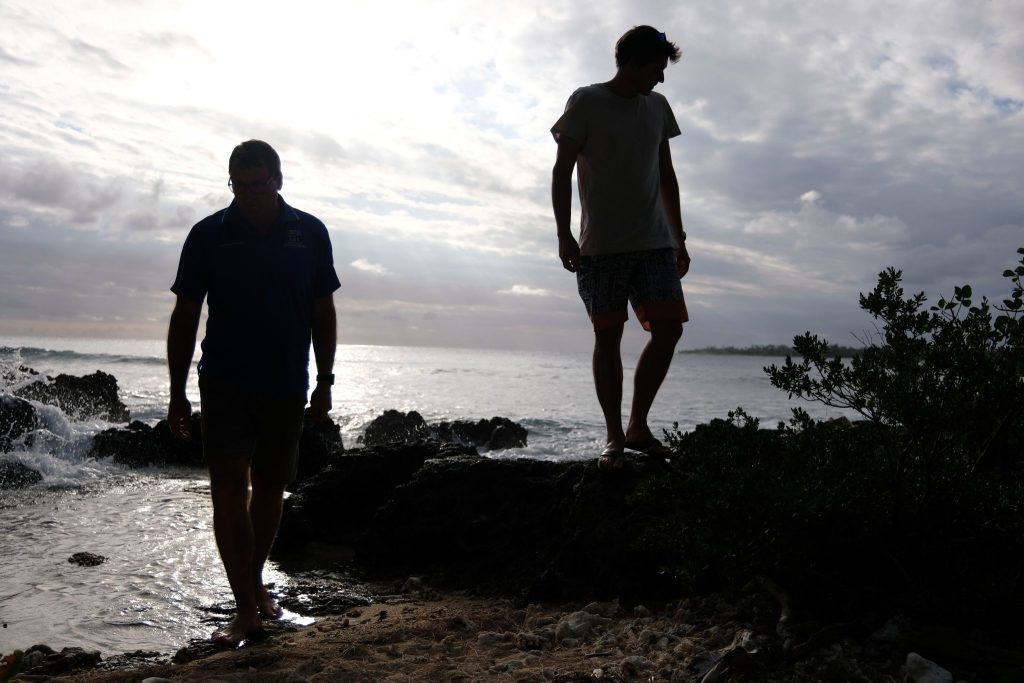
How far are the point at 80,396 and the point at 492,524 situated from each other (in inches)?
652

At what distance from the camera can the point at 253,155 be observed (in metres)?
3.92

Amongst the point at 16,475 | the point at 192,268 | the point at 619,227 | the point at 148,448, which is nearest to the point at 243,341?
the point at 192,268

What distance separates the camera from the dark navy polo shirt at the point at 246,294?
393 centimetres

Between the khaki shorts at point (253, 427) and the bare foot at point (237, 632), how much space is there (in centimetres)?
72

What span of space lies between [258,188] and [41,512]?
484 cm

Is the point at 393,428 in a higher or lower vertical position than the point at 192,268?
lower

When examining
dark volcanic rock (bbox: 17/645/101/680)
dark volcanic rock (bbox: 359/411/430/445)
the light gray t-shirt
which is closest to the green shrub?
the light gray t-shirt

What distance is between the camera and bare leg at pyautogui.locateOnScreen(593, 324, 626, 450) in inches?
186

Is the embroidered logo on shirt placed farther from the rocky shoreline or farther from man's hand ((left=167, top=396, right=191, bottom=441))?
the rocky shoreline

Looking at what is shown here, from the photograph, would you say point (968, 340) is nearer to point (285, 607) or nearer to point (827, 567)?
point (827, 567)

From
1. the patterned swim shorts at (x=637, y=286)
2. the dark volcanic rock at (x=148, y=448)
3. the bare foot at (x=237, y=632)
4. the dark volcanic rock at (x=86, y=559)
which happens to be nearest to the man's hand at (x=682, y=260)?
the patterned swim shorts at (x=637, y=286)

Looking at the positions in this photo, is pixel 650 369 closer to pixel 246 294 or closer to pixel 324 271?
pixel 324 271

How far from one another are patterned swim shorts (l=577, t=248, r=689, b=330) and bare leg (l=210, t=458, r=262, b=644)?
7.31 ft

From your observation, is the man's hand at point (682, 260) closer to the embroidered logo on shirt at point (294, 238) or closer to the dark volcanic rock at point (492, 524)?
the dark volcanic rock at point (492, 524)
